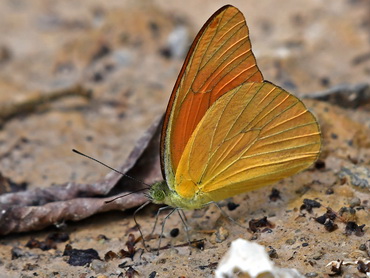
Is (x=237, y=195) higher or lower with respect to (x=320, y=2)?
lower

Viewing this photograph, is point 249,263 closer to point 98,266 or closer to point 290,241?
point 290,241

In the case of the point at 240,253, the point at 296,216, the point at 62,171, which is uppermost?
the point at 62,171

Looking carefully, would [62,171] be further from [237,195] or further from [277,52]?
[277,52]

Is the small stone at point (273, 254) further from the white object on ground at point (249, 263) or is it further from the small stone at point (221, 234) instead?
the white object on ground at point (249, 263)

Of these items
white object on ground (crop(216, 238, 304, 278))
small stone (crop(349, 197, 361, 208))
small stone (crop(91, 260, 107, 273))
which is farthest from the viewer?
small stone (crop(349, 197, 361, 208))

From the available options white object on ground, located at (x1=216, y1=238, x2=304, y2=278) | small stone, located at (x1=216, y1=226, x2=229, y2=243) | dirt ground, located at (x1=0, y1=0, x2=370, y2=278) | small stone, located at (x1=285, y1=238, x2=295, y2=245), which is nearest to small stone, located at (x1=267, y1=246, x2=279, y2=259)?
dirt ground, located at (x1=0, y1=0, x2=370, y2=278)

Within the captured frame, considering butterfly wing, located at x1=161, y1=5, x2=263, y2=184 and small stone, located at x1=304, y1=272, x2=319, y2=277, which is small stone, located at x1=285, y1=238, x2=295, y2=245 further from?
butterfly wing, located at x1=161, y1=5, x2=263, y2=184

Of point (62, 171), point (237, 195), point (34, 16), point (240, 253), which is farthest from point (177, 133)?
point (34, 16)
